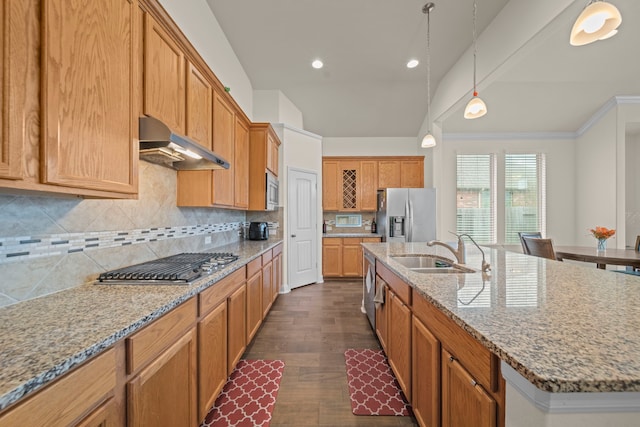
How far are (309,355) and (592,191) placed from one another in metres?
6.05

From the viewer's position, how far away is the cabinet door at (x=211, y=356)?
53.5 inches

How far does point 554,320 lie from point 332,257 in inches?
164

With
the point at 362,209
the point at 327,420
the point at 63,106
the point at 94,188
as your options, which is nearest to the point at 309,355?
the point at 327,420

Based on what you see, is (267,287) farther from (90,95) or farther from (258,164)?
(90,95)

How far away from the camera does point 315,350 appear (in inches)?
90.0

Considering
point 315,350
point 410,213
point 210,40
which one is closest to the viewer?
point 315,350

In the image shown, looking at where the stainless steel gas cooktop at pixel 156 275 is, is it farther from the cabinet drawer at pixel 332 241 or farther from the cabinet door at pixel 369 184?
the cabinet door at pixel 369 184

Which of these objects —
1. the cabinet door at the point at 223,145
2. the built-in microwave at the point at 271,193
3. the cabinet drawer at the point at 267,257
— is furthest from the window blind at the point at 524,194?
the cabinet door at the point at 223,145

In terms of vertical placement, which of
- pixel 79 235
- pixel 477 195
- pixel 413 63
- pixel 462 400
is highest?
pixel 413 63

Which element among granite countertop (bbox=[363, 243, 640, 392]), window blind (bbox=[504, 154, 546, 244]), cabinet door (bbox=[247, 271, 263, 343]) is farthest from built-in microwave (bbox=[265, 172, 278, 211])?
window blind (bbox=[504, 154, 546, 244])

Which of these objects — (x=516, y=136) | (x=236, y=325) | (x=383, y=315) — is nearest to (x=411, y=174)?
(x=516, y=136)

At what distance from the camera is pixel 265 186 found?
3.40 m

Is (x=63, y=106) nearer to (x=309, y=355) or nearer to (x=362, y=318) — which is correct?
(x=309, y=355)

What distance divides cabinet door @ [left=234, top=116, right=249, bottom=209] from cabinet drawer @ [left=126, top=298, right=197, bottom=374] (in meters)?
1.70
